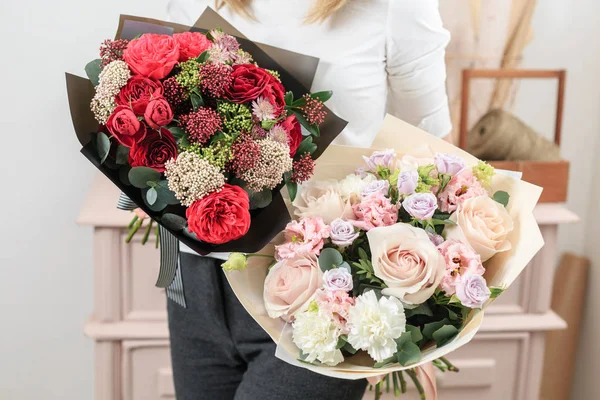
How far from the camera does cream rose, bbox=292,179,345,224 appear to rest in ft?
2.46

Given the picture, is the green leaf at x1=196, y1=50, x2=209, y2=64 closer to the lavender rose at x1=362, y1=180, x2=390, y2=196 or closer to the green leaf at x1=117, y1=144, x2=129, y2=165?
the green leaf at x1=117, y1=144, x2=129, y2=165

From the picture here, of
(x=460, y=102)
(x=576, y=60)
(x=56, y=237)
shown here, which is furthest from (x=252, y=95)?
(x=576, y=60)

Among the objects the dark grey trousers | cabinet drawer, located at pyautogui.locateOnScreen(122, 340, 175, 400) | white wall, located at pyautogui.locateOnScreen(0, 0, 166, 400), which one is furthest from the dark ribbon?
white wall, located at pyautogui.locateOnScreen(0, 0, 166, 400)

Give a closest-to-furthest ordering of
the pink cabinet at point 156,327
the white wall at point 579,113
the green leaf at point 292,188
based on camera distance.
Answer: the green leaf at point 292,188, the pink cabinet at point 156,327, the white wall at point 579,113

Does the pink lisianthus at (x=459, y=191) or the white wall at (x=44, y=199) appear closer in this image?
the pink lisianthus at (x=459, y=191)

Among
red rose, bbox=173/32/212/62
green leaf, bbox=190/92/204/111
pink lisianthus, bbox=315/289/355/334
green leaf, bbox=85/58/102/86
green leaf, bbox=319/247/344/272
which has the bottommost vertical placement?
pink lisianthus, bbox=315/289/355/334

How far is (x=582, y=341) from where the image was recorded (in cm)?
199

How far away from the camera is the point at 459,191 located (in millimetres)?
758

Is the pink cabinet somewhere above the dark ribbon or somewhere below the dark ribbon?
below

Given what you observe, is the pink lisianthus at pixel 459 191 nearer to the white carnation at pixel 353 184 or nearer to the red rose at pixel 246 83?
the white carnation at pixel 353 184

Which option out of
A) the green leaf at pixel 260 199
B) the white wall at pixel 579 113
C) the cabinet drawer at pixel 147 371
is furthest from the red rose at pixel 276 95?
the white wall at pixel 579 113

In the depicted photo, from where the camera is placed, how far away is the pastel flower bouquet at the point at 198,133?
0.69 meters

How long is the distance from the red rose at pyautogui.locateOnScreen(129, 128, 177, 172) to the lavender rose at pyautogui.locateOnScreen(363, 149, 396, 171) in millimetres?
268

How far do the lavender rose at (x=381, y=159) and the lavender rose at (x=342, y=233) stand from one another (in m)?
0.12
